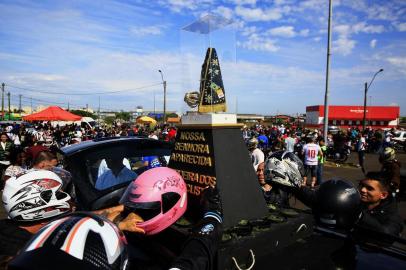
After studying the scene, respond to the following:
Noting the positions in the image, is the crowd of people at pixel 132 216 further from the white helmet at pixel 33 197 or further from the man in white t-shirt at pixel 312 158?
the man in white t-shirt at pixel 312 158

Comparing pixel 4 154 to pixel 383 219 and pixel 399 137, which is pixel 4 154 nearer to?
pixel 383 219

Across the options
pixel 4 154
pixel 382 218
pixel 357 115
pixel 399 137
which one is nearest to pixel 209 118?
pixel 382 218

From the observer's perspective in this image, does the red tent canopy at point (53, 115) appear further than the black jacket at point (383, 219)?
Yes

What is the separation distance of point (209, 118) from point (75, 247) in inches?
68.7

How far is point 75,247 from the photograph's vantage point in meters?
1.45

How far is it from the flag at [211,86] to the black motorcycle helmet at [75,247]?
184 cm

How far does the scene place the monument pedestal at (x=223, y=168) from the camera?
9.15ft

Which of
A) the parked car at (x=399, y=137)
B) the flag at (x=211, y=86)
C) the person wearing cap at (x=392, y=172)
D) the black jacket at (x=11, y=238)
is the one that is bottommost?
the parked car at (x=399, y=137)

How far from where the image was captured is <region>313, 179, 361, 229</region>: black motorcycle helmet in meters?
3.00

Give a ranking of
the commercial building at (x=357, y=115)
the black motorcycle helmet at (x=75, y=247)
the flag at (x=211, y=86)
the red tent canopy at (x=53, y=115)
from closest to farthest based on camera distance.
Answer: the black motorcycle helmet at (x=75, y=247)
the flag at (x=211, y=86)
the red tent canopy at (x=53, y=115)
the commercial building at (x=357, y=115)

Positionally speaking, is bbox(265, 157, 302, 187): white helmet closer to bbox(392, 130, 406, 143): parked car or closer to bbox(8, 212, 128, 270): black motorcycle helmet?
bbox(8, 212, 128, 270): black motorcycle helmet

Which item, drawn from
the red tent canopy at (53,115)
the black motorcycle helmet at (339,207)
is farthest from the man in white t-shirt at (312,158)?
the red tent canopy at (53,115)

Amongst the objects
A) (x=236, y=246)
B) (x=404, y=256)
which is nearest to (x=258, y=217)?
(x=236, y=246)

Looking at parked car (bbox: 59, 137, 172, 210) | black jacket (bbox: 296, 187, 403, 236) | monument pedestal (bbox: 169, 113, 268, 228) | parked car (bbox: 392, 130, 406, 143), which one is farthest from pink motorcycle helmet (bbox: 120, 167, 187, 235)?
parked car (bbox: 392, 130, 406, 143)
